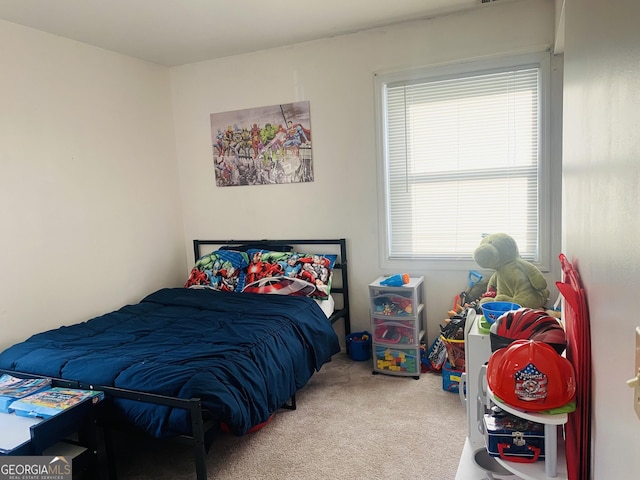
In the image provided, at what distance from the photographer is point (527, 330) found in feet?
4.81

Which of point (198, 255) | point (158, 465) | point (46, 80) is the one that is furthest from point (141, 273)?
point (158, 465)

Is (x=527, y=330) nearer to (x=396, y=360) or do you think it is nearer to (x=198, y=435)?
(x=198, y=435)

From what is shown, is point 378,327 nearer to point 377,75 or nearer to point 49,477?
point 377,75

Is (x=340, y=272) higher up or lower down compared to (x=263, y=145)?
lower down

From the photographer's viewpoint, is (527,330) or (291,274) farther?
(291,274)

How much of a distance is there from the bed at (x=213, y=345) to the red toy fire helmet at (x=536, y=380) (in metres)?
1.17

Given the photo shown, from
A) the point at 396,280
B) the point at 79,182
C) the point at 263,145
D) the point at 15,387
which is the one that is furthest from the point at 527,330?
the point at 79,182

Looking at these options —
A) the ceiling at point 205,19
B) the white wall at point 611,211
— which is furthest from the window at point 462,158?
the white wall at point 611,211

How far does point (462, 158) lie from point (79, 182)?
2743mm

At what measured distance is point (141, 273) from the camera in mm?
3635

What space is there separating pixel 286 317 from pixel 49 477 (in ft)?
4.63

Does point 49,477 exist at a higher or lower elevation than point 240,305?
lower

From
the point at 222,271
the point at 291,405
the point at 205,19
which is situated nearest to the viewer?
the point at 291,405

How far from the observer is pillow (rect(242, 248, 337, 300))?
3.28m
